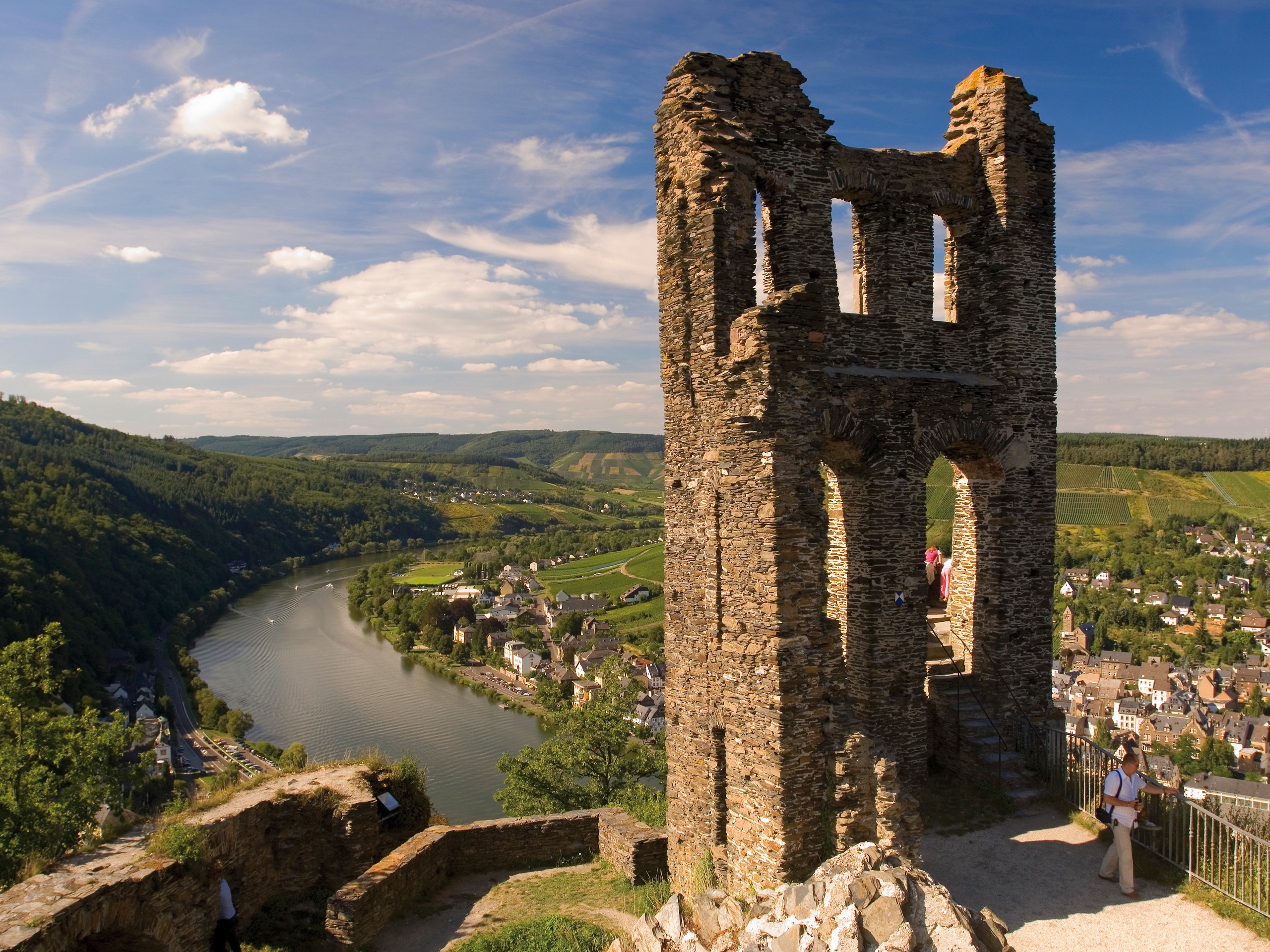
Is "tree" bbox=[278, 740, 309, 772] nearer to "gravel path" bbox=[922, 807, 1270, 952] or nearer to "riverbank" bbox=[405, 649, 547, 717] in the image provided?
Answer: "gravel path" bbox=[922, 807, 1270, 952]

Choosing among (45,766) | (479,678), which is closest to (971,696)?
(45,766)

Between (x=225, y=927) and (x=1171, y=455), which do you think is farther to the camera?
Result: (x=1171, y=455)

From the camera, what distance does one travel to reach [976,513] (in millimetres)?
11914

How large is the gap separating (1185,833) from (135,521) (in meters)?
82.7

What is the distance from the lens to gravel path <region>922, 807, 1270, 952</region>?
7.62 metres

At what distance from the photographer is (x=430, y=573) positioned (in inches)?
3947

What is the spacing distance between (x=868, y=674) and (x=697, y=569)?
3.25m

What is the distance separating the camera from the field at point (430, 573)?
92.3 metres

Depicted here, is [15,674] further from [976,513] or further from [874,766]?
[976,513]

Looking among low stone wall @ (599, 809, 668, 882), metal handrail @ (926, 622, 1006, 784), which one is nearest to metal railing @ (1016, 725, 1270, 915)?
metal handrail @ (926, 622, 1006, 784)

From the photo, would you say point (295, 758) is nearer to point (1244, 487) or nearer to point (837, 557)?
point (837, 557)

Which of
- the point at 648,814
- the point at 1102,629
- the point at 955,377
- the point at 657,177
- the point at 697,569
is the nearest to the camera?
the point at 697,569

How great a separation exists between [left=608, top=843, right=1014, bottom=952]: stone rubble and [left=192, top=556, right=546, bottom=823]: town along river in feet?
85.0

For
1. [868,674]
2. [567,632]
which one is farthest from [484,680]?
[868,674]
